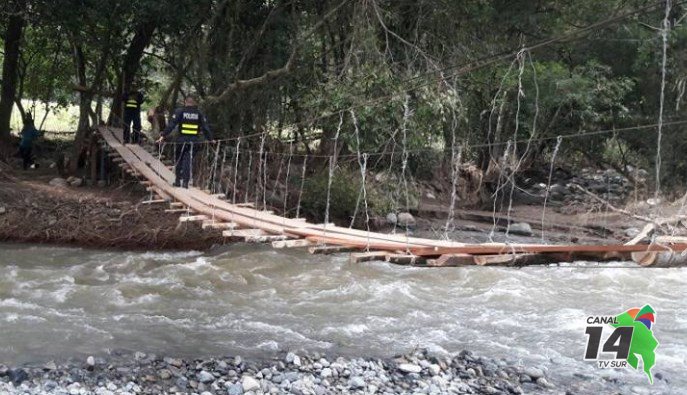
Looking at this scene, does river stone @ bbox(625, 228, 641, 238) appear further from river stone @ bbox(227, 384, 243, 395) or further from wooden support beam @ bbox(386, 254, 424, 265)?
river stone @ bbox(227, 384, 243, 395)

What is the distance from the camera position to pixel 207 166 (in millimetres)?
8453

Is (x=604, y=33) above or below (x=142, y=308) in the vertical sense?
above

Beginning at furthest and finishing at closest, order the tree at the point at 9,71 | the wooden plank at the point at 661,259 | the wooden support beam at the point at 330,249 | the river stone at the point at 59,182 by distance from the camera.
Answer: the tree at the point at 9,71 < the river stone at the point at 59,182 < the wooden support beam at the point at 330,249 < the wooden plank at the point at 661,259

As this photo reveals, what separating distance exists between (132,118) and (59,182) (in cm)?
125

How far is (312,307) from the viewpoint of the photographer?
5.25 meters

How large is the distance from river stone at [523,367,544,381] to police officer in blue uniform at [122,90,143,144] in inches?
229

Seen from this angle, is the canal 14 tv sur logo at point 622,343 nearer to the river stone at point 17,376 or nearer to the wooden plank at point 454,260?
the wooden plank at point 454,260

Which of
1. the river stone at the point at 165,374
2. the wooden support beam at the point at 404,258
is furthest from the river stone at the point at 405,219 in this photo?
the river stone at the point at 165,374

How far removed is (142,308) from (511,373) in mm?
2697

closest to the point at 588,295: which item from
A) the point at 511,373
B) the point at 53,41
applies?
the point at 511,373

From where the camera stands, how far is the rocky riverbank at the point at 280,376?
3598mm

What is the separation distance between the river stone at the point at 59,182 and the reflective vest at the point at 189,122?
2747 millimetres

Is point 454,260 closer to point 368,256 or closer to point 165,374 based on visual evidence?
point 368,256

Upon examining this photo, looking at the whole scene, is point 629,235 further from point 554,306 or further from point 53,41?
point 53,41
